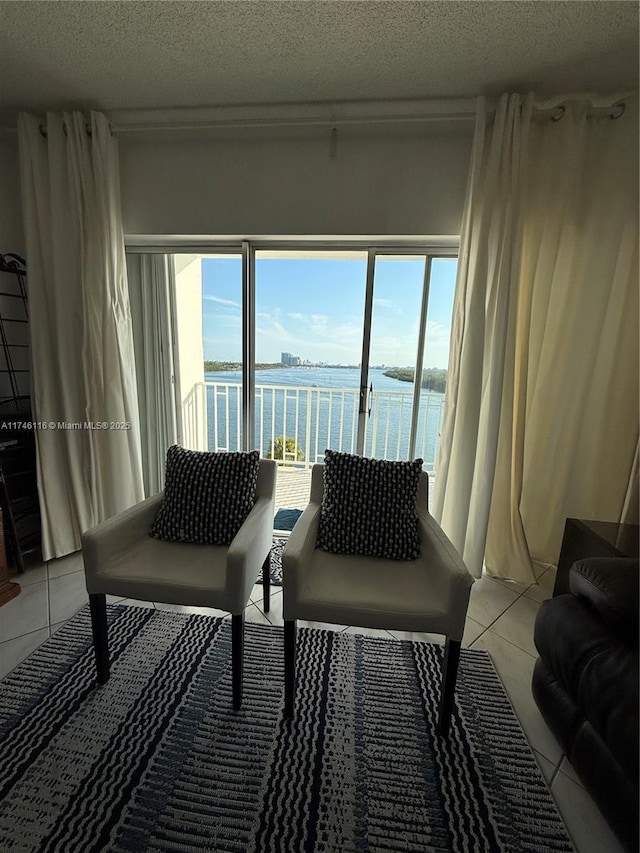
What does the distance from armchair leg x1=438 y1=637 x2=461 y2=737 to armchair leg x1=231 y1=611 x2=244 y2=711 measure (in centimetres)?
72

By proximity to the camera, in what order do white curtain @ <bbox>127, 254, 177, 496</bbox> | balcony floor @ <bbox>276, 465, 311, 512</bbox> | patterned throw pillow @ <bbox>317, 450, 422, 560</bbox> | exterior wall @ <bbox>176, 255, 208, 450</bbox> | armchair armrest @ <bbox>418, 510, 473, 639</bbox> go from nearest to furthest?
armchair armrest @ <bbox>418, 510, 473, 639</bbox>, patterned throw pillow @ <bbox>317, 450, 422, 560</bbox>, white curtain @ <bbox>127, 254, 177, 496</bbox>, exterior wall @ <bbox>176, 255, 208, 450</bbox>, balcony floor @ <bbox>276, 465, 311, 512</bbox>

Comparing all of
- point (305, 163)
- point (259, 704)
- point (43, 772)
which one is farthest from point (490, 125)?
point (43, 772)

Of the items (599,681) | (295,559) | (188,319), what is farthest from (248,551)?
(188,319)

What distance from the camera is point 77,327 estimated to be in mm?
2199

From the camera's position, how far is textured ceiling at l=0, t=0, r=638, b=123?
1.39 meters

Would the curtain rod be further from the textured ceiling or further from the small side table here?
the small side table

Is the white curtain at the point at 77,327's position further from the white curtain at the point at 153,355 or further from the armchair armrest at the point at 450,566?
the armchair armrest at the point at 450,566

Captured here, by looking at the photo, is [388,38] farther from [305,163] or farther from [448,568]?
[448,568]

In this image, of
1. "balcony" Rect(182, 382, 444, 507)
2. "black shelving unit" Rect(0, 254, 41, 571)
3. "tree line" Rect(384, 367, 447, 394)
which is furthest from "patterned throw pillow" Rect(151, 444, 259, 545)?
"balcony" Rect(182, 382, 444, 507)

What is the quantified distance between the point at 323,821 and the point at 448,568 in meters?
0.81

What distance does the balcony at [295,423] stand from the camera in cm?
360

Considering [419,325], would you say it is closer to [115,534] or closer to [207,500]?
[207,500]

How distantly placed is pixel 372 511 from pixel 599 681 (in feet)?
2.85

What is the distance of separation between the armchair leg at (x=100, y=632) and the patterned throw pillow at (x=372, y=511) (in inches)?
34.7
